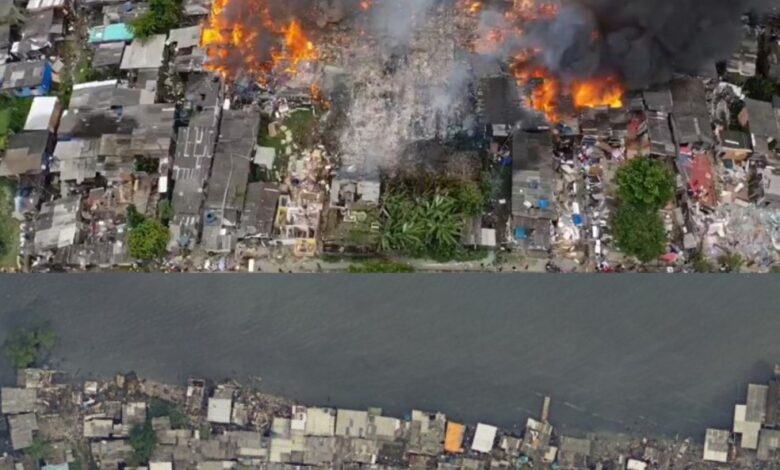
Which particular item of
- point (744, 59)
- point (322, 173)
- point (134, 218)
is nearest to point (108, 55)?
point (134, 218)

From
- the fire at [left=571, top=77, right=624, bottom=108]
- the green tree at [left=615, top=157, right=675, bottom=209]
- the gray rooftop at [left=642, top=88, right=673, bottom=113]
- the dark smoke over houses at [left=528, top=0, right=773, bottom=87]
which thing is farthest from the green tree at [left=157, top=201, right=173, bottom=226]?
the gray rooftop at [left=642, top=88, right=673, bottom=113]

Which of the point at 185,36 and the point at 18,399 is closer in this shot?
the point at 18,399

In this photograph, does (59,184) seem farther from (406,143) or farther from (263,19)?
(406,143)

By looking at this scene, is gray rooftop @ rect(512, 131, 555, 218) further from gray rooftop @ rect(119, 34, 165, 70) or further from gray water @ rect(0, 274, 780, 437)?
gray rooftop @ rect(119, 34, 165, 70)

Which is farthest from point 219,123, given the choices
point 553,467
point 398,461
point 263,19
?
point 553,467

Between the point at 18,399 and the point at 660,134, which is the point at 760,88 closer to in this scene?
the point at 660,134
